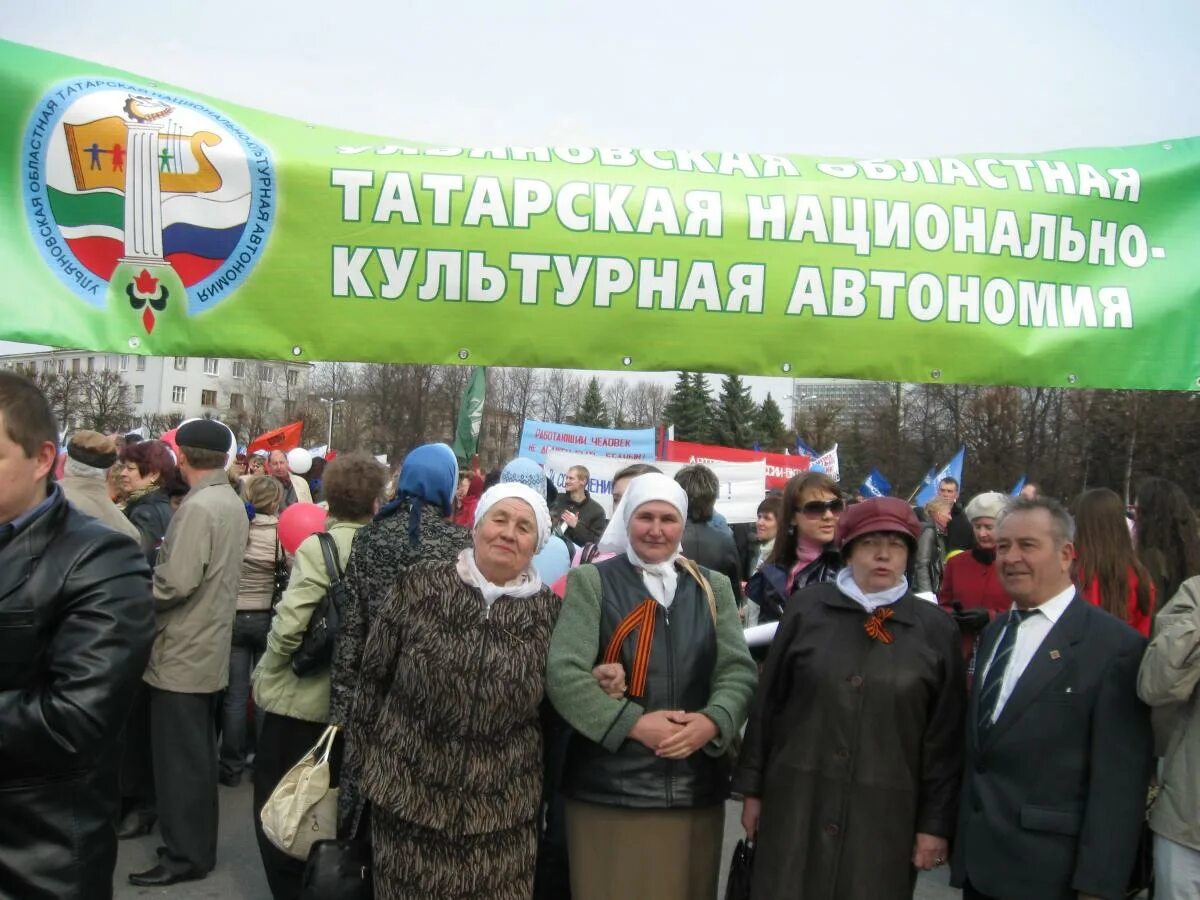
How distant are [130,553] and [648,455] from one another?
1200 centimetres

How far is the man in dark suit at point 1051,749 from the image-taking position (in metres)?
2.92

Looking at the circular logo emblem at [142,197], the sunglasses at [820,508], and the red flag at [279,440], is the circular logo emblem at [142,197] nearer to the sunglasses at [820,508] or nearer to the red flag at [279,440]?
the sunglasses at [820,508]

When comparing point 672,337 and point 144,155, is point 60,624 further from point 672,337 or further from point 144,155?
point 672,337

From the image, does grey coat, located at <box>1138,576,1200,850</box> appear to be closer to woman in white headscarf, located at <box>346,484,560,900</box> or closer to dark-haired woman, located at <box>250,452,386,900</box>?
woman in white headscarf, located at <box>346,484,560,900</box>

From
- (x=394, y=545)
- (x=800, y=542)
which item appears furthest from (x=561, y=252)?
(x=800, y=542)

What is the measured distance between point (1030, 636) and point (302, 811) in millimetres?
2552

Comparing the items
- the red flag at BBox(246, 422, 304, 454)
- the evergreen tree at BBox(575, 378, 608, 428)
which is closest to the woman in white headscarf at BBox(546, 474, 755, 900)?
the red flag at BBox(246, 422, 304, 454)

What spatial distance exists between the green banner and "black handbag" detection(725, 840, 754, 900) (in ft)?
5.22

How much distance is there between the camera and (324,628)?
4320mm

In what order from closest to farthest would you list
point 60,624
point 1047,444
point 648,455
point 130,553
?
point 60,624 → point 130,553 → point 648,455 → point 1047,444

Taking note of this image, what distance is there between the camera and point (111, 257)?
125 inches

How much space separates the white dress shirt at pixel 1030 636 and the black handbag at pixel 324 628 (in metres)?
2.50

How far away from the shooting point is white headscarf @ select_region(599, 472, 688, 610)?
3480 mm

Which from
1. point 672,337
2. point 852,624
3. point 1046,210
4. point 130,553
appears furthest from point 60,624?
point 1046,210
